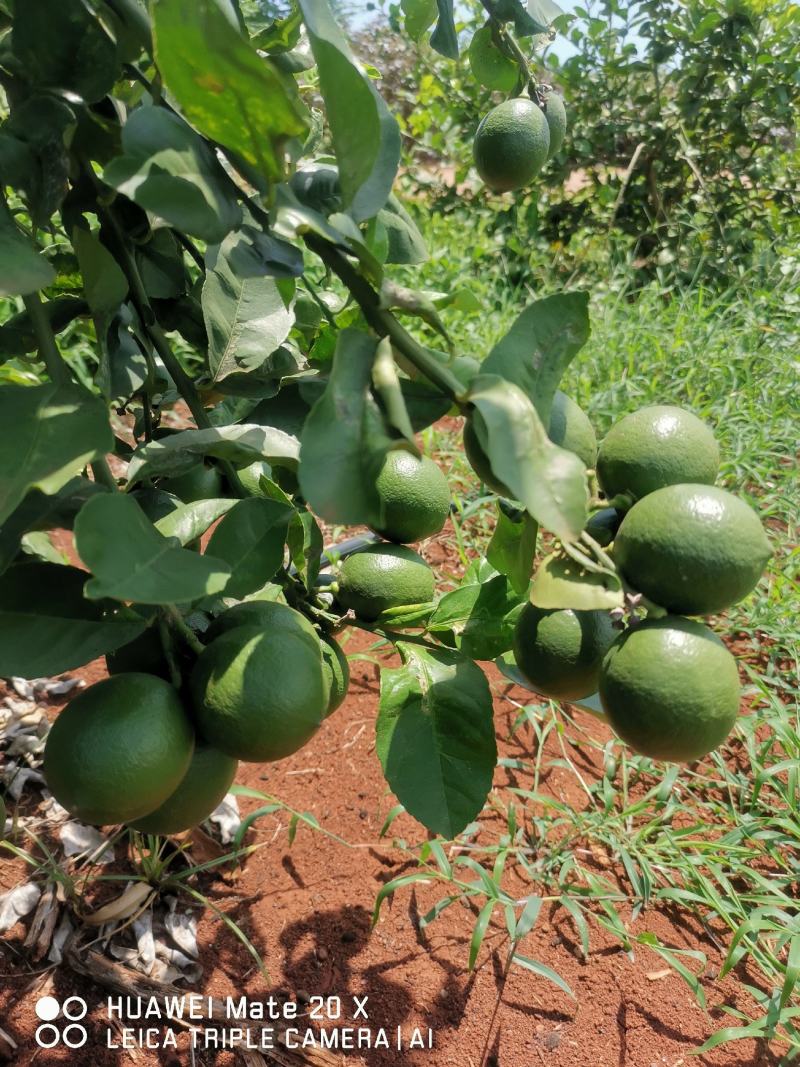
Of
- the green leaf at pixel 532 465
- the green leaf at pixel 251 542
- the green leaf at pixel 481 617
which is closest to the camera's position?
the green leaf at pixel 532 465

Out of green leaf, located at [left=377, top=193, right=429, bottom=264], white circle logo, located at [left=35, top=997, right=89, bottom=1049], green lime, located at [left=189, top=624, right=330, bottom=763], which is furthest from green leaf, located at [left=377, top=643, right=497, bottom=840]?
white circle logo, located at [left=35, top=997, right=89, bottom=1049]

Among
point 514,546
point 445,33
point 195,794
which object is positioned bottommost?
point 195,794

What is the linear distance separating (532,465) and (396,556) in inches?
14.8

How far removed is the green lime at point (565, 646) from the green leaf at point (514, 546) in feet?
0.11

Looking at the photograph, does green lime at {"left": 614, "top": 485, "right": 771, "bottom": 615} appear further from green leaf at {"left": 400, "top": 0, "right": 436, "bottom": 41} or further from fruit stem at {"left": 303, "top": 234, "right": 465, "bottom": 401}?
green leaf at {"left": 400, "top": 0, "right": 436, "bottom": 41}

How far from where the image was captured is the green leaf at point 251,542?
67 centimetres

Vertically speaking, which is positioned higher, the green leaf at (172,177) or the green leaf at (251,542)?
the green leaf at (172,177)

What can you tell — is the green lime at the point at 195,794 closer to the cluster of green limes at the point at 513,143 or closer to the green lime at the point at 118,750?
the green lime at the point at 118,750

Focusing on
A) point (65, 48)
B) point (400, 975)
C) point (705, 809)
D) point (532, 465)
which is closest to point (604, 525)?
point (532, 465)

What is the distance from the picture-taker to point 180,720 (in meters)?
0.62

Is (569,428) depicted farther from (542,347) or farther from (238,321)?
(238,321)

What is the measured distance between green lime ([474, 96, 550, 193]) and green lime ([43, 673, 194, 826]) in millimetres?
586

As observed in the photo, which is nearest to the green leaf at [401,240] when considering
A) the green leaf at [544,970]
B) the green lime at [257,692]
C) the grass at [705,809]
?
the grass at [705,809]

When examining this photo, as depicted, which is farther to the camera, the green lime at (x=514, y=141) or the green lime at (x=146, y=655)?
the green lime at (x=514, y=141)
